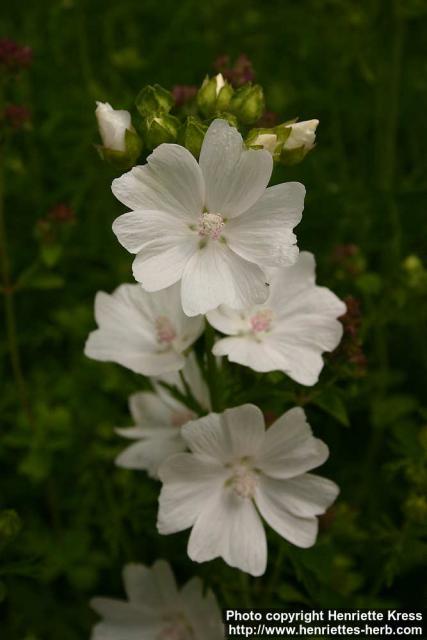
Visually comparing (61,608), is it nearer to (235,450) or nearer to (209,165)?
(235,450)

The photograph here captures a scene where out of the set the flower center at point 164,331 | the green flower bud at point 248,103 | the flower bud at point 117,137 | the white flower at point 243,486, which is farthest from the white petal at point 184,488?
the green flower bud at point 248,103

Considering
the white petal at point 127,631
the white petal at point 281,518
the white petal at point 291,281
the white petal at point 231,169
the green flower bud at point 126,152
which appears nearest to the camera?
the white petal at point 231,169

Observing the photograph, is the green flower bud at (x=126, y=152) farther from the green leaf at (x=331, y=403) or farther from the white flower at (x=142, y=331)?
the green leaf at (x=331, y=403)

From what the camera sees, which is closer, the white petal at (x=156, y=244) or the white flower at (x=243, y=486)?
the white petal at (x=156, y=244)

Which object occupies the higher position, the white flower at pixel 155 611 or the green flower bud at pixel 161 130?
the green flower bud at pixel 161 130

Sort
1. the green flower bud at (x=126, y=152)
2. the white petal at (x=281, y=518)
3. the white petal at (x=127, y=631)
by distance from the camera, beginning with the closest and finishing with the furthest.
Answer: the green flower bud at (x=126, y=152)
the white petal at (x=281, y=518)
the white petal at (x=127, y=631)

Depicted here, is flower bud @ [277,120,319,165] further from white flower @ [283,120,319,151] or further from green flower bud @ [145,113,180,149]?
green flower bud @ [145,113,180,149]
